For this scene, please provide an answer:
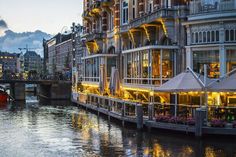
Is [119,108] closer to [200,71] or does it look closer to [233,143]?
[200,71]

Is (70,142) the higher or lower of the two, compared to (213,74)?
lower

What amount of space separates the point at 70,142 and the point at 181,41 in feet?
52.7

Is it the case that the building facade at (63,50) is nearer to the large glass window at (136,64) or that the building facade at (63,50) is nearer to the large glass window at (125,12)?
the large glass window at (125,12)

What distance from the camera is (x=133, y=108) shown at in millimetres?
41062

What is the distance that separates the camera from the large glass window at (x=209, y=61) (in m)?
39.5

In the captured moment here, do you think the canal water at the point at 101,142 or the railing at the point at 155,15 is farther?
the railing at the point at 155,15

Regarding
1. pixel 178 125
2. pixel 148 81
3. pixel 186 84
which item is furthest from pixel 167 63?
pixel 178 125

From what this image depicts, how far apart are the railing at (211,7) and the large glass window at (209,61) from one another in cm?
348

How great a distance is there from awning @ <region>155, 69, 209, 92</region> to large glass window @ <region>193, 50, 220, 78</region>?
2762 millimetres

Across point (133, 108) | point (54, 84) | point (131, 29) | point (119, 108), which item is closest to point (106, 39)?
point (131, 29)

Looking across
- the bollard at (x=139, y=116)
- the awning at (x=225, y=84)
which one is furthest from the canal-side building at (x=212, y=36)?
the bollard at (x=139, y=116)

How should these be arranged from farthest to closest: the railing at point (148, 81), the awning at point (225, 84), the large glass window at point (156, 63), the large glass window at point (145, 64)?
the large glass window at point (145, 64)
the large glass window at point (156, 63)
the railing at point (148, 81)
the awning at point (225, 84)

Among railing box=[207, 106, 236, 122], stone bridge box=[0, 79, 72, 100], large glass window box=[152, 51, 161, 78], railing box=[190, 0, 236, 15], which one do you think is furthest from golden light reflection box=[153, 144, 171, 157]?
stone bridge box=[0, 79, 72, 100]

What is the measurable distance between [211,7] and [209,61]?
14.9ft
